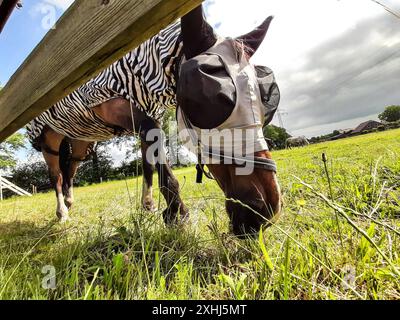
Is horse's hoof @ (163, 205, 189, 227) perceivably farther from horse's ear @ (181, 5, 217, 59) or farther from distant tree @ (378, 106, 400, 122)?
distant tree @ (378, 106, 400, 122)

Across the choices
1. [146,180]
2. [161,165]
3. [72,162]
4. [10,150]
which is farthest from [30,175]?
[161,165]

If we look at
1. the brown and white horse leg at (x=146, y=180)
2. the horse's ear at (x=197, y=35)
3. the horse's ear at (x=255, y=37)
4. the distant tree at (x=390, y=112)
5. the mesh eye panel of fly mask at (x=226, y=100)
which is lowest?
the brown and white horse leg at (x=146, y=180)

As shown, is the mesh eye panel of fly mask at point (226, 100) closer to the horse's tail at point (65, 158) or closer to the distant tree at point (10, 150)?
the horse's tail at point (65, 158)

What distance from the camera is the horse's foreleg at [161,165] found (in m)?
1.97

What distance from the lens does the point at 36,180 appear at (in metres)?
27.2

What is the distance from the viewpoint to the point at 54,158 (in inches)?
157

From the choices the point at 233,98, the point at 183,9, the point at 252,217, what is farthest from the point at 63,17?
Answer: the point at 252,217

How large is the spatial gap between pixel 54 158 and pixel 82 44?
3.61 m

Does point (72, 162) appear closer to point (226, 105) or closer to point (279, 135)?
point (226, 105)

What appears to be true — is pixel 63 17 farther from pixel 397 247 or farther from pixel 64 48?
pixel 397 247

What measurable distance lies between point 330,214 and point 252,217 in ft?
1.62

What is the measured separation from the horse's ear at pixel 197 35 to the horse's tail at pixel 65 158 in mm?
3519

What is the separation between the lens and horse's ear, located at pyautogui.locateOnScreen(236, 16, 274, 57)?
189 centimetres

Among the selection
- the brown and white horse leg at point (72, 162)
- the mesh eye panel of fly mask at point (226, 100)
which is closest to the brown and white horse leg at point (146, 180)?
the mesh eye panel of fly mask at point (226, 100)
